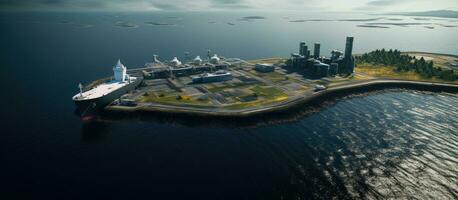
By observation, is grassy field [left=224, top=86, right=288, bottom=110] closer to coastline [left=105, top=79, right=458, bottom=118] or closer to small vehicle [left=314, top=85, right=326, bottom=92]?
coastline [left=105, top=79, right=458, bottom=118]

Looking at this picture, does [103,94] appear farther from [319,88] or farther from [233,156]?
[319,88]

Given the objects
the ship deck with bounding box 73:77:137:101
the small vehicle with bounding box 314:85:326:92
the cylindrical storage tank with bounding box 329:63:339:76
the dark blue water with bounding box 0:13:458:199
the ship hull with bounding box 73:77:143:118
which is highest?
the cylindrical storage tank with bounding box 329:63:339:76

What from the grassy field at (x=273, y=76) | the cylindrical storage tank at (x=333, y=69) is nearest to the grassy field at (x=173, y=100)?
the grassy field at (x=273, y=76)

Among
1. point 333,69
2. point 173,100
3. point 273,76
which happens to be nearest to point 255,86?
point 273,76

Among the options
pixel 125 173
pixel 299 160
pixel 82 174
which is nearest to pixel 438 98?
pixel 299 160

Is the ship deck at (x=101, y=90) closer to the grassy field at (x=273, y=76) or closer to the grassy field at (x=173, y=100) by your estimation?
the grassy field at (x=173, y=100)

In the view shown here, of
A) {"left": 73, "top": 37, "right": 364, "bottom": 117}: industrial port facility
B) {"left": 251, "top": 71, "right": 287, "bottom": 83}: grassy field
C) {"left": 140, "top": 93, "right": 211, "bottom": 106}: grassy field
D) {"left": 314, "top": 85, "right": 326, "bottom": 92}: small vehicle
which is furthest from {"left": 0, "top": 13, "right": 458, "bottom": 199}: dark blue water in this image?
{"left": 251, "top": 71, "right": 287, "bottom": 83}: grassy field
